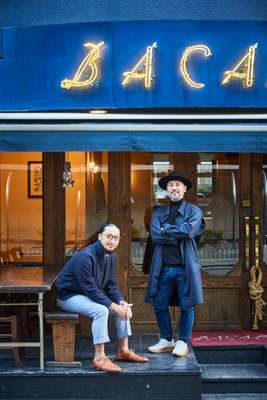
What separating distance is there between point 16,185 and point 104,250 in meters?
3.06

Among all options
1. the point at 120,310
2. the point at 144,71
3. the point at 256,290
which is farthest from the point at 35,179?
the point at 256,290

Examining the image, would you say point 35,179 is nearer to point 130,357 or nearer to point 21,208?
point 21,208

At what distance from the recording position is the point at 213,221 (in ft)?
26.1

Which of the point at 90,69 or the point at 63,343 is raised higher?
the point at 90,69

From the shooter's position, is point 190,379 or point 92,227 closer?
point 190,379

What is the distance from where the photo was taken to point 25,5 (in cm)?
778

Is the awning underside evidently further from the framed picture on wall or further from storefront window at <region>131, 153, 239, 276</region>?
the framed picture on wall

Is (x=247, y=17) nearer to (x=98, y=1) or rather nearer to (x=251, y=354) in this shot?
(x=98, y=1)

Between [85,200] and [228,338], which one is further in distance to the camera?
[85,200]

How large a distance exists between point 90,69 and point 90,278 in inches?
93.4

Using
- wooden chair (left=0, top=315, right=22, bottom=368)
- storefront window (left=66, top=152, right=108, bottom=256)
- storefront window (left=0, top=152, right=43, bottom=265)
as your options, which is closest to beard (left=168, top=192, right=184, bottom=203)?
storefront window (left=66, top=152, right=108, bottom=256)

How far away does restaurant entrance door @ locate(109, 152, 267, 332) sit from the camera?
775 cm

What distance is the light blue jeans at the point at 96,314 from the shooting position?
616cm

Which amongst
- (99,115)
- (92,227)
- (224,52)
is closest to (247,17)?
(224,52)
